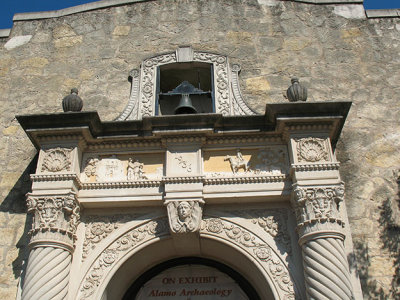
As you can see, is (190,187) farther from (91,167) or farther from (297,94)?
(297,94)

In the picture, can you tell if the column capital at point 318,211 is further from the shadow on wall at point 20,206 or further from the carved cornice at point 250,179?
the shadow on wall at point 20,206

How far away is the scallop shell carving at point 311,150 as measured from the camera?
258 inches

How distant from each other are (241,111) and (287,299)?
10.3ft

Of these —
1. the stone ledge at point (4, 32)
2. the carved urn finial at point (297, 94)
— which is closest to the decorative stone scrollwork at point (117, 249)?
the carved urn finial at point (297, 94)

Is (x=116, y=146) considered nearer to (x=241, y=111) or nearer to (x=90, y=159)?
(x=90, y=159)

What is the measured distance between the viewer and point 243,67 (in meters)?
8.48

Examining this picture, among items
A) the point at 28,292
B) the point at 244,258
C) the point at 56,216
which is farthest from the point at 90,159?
the point at 244,258

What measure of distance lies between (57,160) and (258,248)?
10.5 feet

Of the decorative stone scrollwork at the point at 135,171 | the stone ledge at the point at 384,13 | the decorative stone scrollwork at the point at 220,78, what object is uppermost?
the stone ledge at the point at 384,13

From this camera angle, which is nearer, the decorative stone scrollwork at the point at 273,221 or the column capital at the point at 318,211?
the column capital at the point at 318,211

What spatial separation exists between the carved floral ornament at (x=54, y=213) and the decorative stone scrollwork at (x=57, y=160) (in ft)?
1.57

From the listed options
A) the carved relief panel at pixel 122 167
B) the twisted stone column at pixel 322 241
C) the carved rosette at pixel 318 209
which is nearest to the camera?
the twisted stone column at pixel 322 241

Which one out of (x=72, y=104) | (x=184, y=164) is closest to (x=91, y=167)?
(x=72, y=104)

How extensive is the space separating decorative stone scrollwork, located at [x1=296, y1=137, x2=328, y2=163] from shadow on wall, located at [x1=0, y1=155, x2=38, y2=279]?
13.9ft
